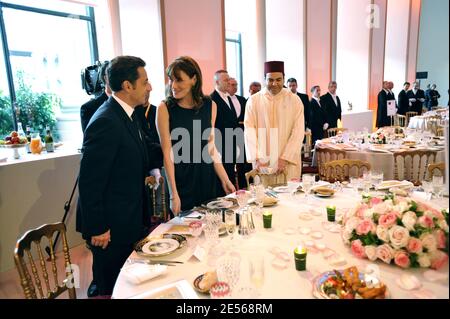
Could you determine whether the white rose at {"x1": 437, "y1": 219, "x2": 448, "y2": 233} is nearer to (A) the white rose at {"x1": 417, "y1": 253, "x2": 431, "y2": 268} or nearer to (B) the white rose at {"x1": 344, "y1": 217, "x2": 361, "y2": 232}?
(A) the white rose at {"x1": 417, "y1": 253, "x2": 431, "y2": 268}

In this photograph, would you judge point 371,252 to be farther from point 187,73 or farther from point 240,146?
point 240,146

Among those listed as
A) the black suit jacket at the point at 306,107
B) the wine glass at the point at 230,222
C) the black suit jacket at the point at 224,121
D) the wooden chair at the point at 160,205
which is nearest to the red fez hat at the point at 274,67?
the black suit jacket at the point at 224,121

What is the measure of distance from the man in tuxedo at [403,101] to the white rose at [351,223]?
10.1 metres

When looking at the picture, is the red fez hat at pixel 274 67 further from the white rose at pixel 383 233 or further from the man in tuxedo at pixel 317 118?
the man in tuxedo at pixel 317 118

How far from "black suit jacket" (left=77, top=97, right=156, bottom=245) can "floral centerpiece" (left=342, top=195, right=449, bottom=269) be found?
1.02m

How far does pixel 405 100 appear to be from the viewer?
1017 centimetres

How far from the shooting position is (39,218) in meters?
3.20

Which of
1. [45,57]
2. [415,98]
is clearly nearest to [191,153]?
[45,57]

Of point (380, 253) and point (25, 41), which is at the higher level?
point (25, 41)

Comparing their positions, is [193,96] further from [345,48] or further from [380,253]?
[345,48]

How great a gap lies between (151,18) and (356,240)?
4.03 m

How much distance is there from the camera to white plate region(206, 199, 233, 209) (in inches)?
77.9
